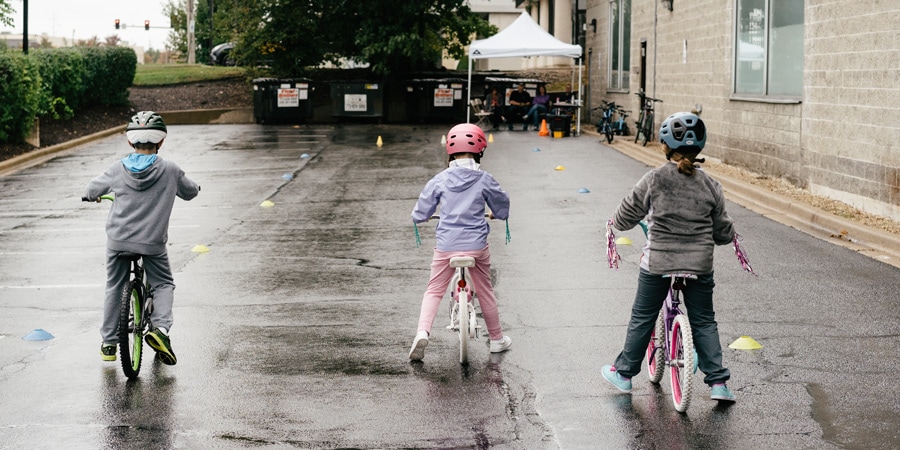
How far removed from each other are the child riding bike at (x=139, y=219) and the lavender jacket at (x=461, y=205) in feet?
5.14

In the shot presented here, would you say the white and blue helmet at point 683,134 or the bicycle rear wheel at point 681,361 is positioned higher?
the white and blue helmet at point 683,134

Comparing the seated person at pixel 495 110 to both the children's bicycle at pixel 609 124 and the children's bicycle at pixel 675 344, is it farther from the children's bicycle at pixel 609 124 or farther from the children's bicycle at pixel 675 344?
the children's bicycle at pixel 675 344

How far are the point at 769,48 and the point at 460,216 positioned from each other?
39.6ft

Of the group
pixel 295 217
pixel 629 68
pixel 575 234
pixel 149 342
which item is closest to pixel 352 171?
pixel 295 217

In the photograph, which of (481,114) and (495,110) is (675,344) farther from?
(495,110)

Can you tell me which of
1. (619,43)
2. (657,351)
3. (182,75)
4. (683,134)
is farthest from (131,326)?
(182,75)

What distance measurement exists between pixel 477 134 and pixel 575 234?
5.67 meters

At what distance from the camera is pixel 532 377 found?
693 cm

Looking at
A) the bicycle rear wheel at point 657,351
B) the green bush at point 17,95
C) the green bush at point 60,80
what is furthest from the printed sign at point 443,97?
the bicycle rear wheel at point 657,351

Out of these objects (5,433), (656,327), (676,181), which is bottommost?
(5,433)

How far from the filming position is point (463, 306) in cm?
712

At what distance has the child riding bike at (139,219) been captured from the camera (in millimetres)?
7160

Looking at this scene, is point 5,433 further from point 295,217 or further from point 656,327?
point 295,217

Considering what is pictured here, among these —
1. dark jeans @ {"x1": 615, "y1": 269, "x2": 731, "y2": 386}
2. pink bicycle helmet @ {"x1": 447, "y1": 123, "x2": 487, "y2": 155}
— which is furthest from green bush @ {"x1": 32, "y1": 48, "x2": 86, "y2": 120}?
dark jeans @ {"x1": 615, "y1": 269, "x2": 731, "y2": 386}
